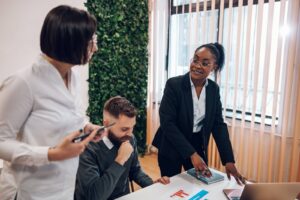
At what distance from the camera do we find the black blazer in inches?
70.6

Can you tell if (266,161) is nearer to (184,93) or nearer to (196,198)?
(184,93)

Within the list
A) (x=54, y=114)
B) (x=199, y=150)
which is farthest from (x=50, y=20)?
(x=199, y=150)

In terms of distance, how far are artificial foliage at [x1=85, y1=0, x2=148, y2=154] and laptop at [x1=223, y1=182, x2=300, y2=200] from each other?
271cm

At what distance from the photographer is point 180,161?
1913 millimetres

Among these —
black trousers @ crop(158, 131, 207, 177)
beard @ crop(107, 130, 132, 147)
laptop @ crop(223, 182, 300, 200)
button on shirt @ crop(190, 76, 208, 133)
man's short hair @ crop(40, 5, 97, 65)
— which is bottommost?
black trousers @ crop(158, 131, 207, 177)

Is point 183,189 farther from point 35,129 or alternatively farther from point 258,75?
point 258,75

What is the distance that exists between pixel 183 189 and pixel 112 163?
1.32ft

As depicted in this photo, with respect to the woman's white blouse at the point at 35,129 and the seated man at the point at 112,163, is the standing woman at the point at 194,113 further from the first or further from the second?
the woman's white blouse at the point at 35,129

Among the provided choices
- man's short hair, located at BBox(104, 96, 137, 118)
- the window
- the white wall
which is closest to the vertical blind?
the window

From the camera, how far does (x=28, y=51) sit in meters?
2.97

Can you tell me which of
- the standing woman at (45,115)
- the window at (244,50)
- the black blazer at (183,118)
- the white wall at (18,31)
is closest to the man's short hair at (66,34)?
the standing woman at (45,115)

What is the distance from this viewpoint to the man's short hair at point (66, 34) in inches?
36.0

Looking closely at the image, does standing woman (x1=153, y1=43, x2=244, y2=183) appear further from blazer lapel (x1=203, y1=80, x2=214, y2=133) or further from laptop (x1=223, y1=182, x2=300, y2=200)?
laptop (x1=223, y1=182, x2=300, y2=200)

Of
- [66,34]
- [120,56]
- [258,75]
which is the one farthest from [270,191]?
[120,56]
